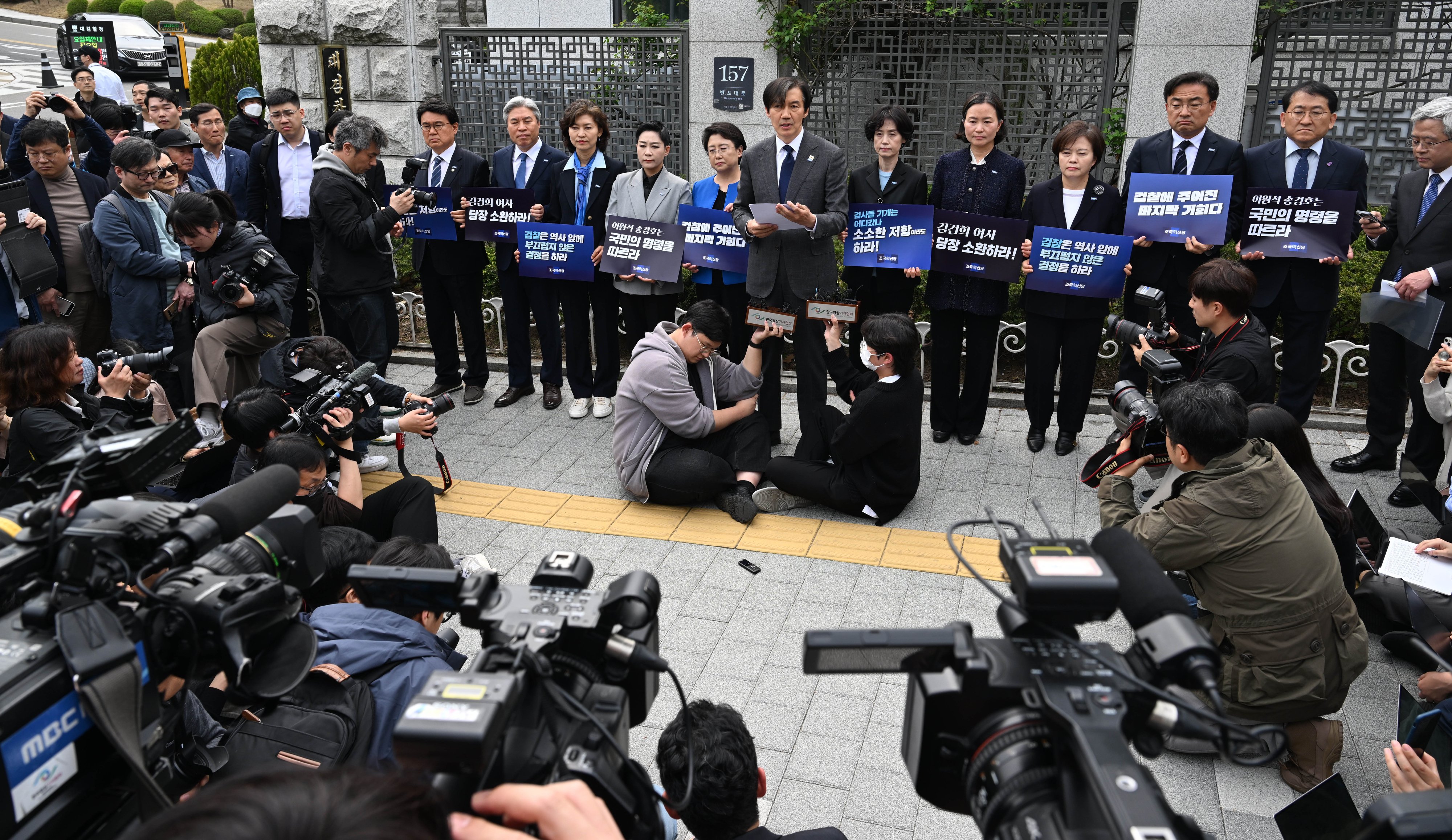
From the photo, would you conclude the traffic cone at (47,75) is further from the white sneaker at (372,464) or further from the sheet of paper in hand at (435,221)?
the white sneaker at (372,464)

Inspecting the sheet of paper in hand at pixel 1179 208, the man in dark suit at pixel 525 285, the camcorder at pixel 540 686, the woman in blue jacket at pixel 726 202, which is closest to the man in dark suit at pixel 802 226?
the woman in blue jacket at pixel 726 202

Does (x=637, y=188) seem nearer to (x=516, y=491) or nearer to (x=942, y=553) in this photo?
(x=516, y=491)

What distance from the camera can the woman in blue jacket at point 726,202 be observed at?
7242 millimetres

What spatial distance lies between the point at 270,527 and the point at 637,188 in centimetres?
544

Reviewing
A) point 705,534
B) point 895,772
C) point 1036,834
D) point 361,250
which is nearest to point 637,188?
point 361,250

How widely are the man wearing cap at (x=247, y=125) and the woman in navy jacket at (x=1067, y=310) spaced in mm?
7029

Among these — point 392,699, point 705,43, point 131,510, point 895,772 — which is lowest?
point 895,772

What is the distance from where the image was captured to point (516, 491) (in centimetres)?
682

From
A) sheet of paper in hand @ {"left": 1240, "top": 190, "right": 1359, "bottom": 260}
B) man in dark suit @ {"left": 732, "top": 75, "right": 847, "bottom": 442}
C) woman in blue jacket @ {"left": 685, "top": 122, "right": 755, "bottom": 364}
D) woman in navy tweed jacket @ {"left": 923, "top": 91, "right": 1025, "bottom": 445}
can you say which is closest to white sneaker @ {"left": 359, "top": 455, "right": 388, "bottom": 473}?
woman in blue jacket @ {"left": 685, "top": 122, "right": 755, "bottom": 364}

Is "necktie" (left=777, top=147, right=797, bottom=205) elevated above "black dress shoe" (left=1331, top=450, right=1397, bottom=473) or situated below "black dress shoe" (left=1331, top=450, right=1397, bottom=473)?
above

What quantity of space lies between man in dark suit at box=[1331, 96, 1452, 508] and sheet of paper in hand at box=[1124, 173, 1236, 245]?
0.96 m

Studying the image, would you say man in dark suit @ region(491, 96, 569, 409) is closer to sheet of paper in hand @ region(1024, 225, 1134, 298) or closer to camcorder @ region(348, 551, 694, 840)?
sheet of paper in hand @ region(1024, 225, 1134, 298)

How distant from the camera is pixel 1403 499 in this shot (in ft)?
20.8

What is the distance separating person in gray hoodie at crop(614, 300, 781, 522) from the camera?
6309 mm
